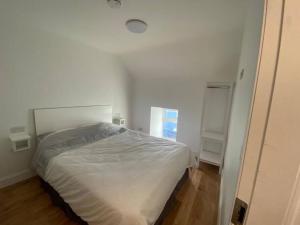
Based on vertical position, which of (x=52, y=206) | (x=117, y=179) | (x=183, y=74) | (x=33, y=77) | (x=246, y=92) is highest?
(x=183, y=74)

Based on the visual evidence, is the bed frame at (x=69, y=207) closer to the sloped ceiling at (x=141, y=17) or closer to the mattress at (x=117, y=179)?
the mattress at (x=117, y=179)

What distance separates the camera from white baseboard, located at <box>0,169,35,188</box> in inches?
78.5

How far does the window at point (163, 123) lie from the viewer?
3.97m

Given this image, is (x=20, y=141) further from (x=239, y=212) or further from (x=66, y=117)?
(x=239, y=212)

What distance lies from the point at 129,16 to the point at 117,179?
6.09 ft

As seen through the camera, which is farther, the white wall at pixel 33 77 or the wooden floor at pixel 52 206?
the white wall at pixel 33 77

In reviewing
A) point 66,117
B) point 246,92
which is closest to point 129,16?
point 246,92

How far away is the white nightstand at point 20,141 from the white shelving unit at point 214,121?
2928mm

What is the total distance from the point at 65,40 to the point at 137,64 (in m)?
1.54

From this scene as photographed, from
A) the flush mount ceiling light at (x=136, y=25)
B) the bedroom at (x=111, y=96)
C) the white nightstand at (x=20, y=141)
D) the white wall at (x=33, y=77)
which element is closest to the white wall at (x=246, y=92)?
the bedroom at (x=111, y=96)

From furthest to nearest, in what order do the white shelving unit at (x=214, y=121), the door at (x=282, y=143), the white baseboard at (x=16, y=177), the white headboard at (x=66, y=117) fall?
1. the white shelving unit at (x=214, y=121)
2. the white headboard at (x=66, y=117)
3. the white baseboard at (x=16, y=177)
4. the door at (x=282, y=143)

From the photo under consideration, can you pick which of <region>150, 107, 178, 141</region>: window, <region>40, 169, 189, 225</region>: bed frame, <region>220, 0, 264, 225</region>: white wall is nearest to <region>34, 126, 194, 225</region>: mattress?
<region>40, 169, 189, 225</region>: bed frame

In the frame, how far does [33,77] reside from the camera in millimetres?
2115

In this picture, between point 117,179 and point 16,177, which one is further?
point 16,177
